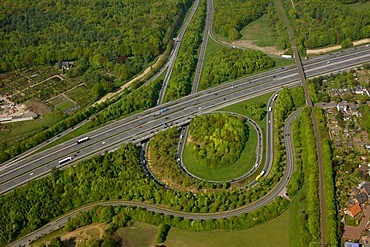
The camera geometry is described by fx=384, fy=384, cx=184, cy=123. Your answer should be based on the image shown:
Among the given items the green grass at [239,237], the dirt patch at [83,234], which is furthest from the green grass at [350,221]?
the dirt patch at [83,234]

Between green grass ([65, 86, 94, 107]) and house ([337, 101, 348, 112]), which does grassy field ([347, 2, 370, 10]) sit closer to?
house ([337, 101, 348, 112])

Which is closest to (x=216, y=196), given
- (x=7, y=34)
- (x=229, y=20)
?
(x=229, y=20)

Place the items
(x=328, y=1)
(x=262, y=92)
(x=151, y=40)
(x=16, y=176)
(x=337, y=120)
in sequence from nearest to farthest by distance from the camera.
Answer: (x=16, y=176), (x=337, y=120), (x=262, y=92), (x=151, y=40), (x=328, y=1)

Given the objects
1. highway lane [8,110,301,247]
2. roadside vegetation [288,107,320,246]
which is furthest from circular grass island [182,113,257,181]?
roadside vegetation [288,107,320,246]

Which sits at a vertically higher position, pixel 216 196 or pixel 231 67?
pixel 231 67

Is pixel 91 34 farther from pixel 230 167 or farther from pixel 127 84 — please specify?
pixel 230 167

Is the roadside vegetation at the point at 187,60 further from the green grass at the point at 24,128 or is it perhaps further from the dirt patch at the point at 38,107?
the dirt patch at the point at 38,107

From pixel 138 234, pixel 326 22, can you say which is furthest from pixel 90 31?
pixel 138 234

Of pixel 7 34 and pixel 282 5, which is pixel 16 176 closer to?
pixel 7 34
